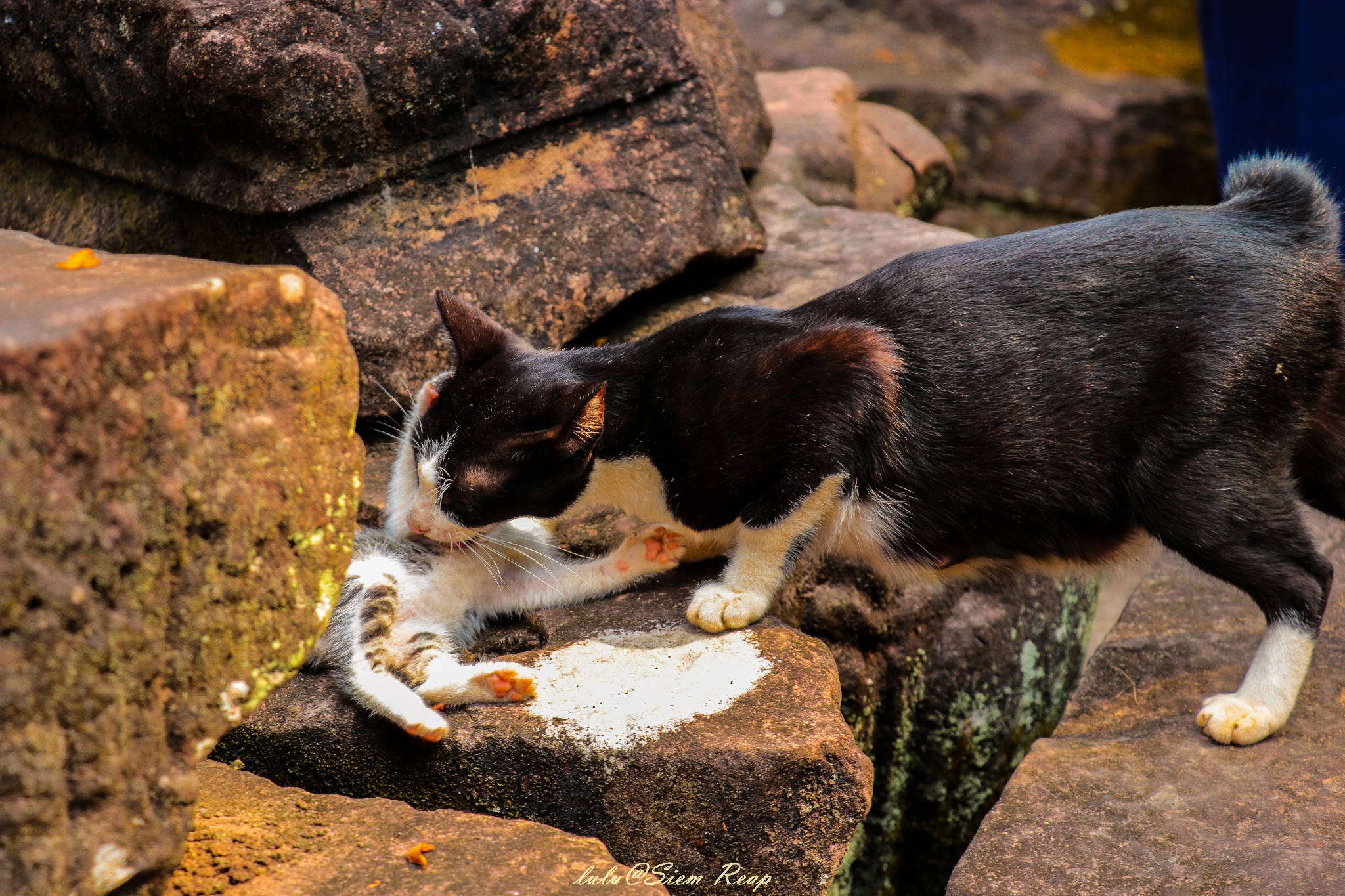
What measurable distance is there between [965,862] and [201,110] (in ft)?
9.77

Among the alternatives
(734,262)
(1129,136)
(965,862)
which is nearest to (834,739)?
(965,862)

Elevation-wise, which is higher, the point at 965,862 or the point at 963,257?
the point at 963,257

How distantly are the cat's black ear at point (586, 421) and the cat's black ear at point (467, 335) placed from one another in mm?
381

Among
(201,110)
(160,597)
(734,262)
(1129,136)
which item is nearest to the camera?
(160,597)

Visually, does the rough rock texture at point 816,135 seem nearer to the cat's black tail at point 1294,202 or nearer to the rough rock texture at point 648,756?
the cat's black tail at point 1294,202

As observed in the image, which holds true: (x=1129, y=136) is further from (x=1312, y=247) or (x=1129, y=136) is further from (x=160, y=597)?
(x=160, y=597)

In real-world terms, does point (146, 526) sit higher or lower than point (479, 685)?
higher

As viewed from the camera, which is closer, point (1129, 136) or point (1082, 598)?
point (1082, 598)

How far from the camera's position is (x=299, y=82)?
3.32 metres

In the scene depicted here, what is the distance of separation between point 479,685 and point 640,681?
373 mm

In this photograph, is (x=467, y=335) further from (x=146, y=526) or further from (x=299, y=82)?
(x=146, y=526)

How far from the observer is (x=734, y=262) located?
445cm

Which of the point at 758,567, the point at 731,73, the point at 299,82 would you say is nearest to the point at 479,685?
the point at 758,567

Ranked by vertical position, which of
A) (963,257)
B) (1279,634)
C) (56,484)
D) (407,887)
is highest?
(56,484)
